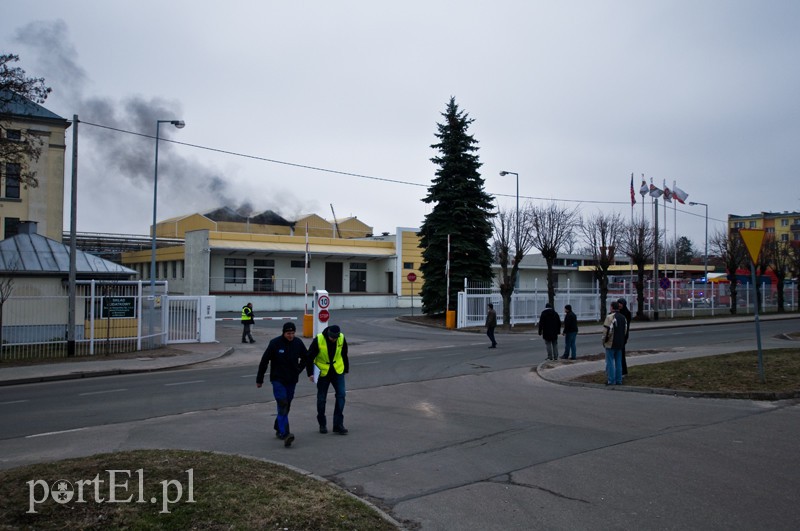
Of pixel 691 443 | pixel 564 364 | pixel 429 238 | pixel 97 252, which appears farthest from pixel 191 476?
pixel 97 252

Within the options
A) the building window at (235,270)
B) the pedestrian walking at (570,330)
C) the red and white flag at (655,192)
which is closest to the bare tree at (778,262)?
the red and white flag at (655,192)

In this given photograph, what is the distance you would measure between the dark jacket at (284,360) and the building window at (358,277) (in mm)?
46978

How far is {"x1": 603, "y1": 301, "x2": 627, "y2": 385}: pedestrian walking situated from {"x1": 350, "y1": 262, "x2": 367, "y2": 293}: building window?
4337cm

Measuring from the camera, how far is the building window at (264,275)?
1976 inches

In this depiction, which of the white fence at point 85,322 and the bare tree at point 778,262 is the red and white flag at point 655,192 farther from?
the white fence at point 85,322

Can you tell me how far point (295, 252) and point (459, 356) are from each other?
1254 inches

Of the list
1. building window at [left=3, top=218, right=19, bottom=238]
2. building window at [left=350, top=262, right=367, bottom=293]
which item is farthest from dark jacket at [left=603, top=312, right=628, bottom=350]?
building window at [left=350, top=262, right=367, bottom=293]

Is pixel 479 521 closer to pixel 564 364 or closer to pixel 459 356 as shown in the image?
pixel 564 364

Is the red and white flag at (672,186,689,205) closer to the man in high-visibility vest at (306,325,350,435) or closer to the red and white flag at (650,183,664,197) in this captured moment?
the red and white flag at (650,183,664,197)

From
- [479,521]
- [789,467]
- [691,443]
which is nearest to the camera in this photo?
[479,521]

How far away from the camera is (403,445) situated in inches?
328

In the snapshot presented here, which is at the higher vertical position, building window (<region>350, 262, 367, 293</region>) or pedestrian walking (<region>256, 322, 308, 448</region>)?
building window (<region>350, 262, 367, 293</region>)

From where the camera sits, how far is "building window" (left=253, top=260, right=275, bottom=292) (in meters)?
50.2

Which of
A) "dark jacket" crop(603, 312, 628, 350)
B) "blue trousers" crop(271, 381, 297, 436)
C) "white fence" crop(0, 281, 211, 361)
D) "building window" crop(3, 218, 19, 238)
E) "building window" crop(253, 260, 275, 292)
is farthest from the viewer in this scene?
"building window" crop(253, 260, 275, 292)
